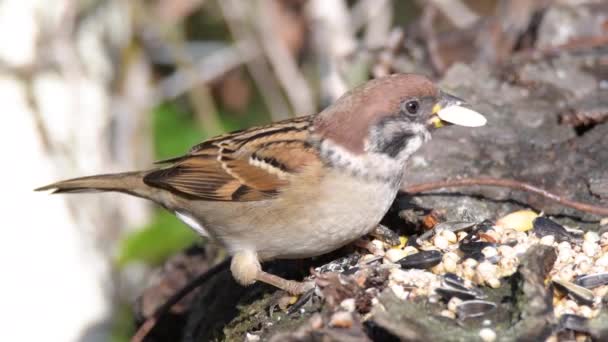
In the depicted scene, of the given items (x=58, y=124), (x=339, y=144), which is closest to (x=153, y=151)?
(x=58, y=124)

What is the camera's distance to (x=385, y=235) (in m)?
2.79

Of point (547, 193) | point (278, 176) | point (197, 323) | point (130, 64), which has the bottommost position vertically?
point (197, 323)

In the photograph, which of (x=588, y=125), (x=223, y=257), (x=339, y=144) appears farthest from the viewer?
(x=223, y=257)

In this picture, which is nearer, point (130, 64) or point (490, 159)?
point (490, 159)

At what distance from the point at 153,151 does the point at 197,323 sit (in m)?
2.33

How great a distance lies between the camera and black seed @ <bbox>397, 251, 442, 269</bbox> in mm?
2473

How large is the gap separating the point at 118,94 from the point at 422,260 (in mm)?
2938

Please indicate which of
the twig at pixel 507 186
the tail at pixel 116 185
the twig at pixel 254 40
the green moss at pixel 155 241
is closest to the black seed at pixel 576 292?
the twig at pixel 507 186

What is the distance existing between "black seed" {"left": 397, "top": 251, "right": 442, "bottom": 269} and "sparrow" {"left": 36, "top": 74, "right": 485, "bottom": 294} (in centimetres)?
20

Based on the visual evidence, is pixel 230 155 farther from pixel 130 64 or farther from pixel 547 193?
pixel 130 64

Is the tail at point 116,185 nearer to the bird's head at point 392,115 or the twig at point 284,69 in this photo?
the bird's head at point 392,115

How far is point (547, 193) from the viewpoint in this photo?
9.21 ft

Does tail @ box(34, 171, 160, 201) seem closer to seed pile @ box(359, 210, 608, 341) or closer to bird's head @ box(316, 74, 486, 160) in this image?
bird's head @ box(316, 74, 486, 160)

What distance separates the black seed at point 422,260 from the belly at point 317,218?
0.20 meters
